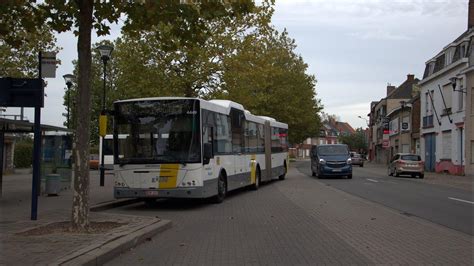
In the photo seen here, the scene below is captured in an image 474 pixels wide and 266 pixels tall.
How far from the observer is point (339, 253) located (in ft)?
27.7

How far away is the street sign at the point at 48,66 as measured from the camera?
11.3m

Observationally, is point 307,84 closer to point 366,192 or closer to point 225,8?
point 366,192

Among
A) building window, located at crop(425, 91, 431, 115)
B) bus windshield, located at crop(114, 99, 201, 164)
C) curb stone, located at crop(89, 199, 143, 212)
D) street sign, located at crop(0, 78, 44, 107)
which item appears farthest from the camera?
A: building window, located at crop(425, 91, 431, 115)

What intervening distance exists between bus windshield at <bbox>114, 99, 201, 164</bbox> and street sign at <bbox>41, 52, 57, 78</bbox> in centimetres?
373

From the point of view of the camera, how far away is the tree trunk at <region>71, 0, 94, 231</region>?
31.8 ft

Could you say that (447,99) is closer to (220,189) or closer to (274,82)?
(274,82)

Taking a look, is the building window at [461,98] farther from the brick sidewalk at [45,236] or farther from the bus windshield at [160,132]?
the brick sidewalk at [45,236]

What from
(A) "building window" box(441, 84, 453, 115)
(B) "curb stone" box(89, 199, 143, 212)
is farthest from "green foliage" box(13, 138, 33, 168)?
(A) "building window" box(441, 84, 453, 115)

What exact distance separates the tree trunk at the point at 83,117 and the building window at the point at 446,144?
120ft

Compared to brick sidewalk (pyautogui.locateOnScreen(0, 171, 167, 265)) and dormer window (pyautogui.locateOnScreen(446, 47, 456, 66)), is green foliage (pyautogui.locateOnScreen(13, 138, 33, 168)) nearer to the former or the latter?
brick sidewalk (pyautogui.locateOnScreen(0, 171, 167, 265))

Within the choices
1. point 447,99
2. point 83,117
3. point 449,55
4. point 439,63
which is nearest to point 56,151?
point 83,117

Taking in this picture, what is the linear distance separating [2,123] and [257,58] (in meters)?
16.3

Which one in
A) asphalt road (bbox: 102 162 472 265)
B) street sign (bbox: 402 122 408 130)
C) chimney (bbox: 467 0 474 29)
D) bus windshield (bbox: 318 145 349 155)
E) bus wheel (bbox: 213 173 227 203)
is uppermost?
chimney (bbox: 467 0 474 29)

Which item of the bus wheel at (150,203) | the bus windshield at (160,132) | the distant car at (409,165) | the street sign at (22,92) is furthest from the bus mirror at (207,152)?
the distant car at (409,165)
